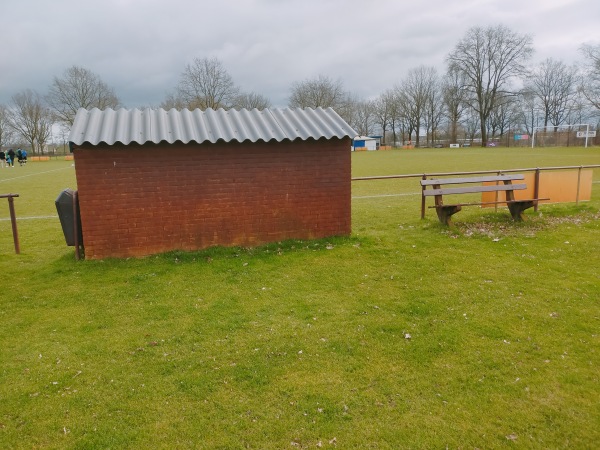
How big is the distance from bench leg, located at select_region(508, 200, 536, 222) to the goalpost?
55648 mm

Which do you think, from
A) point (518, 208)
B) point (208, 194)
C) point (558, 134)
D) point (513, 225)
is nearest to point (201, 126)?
point (208, 194)

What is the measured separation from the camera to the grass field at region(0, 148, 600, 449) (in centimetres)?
308

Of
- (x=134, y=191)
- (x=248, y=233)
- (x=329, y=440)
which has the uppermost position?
(x=134, y=191)

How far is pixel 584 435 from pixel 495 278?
3.14 metres

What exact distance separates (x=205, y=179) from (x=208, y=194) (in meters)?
0.25

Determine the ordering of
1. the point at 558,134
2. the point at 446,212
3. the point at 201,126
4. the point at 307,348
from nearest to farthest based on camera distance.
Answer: the point at 307,348
the point at 201,126
the point at 446,212
the point at 558,134

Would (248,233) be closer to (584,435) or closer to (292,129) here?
(292,129)

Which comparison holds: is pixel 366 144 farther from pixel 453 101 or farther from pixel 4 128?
pixel 4 128

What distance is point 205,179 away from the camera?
714 centimetres

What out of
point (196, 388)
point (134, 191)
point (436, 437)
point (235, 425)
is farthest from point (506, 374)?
Result: point (134, 191)

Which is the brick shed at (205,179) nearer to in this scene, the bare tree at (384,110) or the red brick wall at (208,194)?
the red brick wall at (208,194)

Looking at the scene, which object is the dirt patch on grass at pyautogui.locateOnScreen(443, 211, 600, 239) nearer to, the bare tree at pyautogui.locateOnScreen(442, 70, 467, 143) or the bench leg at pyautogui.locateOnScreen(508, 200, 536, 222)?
the bench leg at pyautogui.locateOnScreen(508, 200, 536, 222)

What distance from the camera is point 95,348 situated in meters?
4.30

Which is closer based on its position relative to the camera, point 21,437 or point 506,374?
point 21,437
